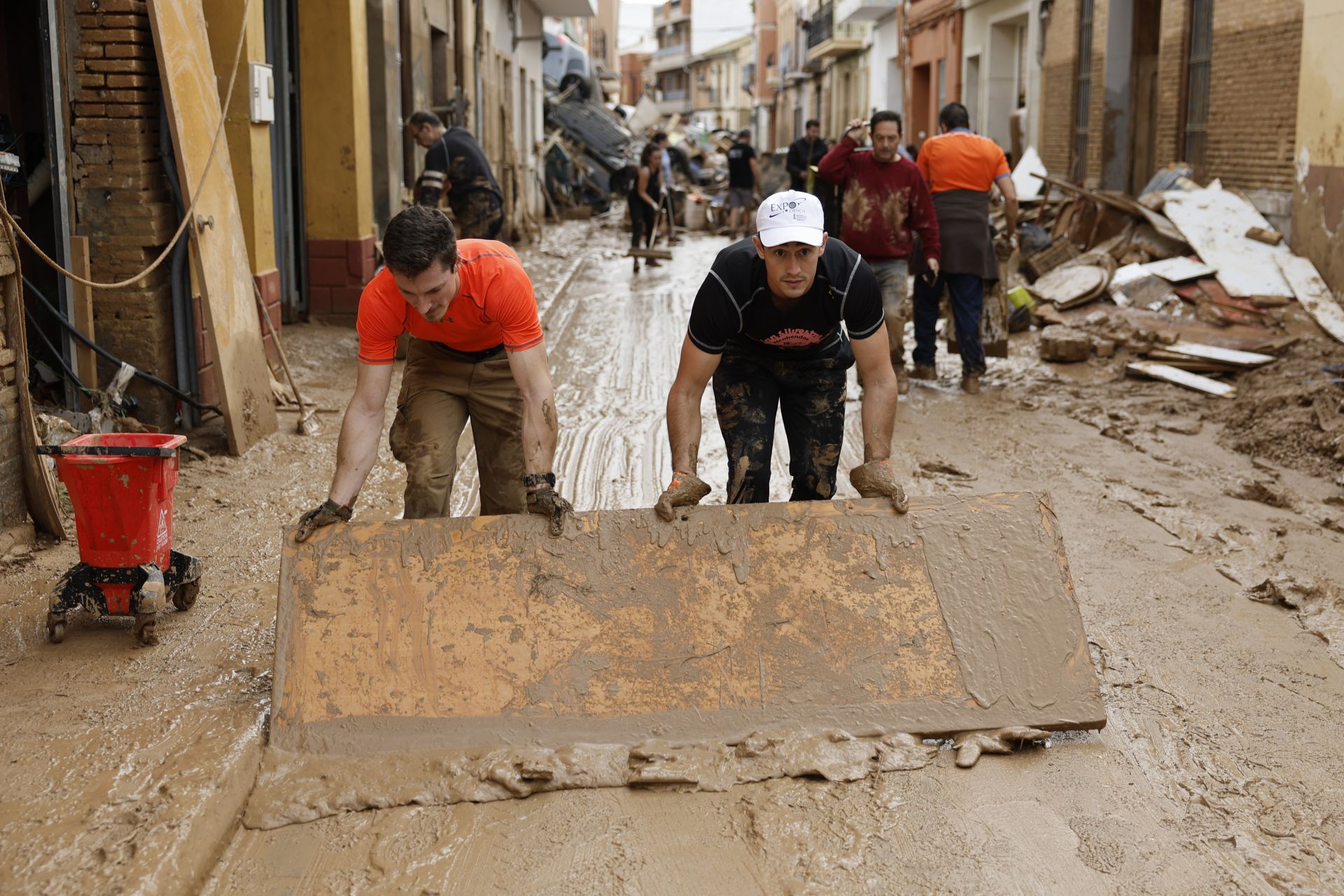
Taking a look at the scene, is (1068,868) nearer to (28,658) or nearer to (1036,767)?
(1036,767)

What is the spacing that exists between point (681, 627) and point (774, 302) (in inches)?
42.7

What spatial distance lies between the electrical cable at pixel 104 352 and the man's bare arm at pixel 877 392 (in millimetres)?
3736

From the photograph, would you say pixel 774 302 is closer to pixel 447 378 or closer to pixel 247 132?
pixel 447 378

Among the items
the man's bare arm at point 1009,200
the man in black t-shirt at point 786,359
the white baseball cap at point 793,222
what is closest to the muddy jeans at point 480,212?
the man's bare arm at point 1009,200

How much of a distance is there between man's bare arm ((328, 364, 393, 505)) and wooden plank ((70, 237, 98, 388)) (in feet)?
9.25

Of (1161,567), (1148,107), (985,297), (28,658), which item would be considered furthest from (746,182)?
(28,658)

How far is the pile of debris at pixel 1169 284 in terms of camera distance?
9.15m

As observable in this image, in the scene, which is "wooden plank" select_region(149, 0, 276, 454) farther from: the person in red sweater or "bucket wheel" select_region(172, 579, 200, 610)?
the person in red sweater

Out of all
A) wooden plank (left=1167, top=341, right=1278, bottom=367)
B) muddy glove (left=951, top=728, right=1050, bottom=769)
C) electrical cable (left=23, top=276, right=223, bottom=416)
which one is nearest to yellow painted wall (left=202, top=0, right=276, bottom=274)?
electrical cable (left=23, top=276, right=223, bottom=416)

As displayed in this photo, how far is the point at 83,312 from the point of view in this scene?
20.0 feet

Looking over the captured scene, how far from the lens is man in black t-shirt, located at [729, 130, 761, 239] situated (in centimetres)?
2045

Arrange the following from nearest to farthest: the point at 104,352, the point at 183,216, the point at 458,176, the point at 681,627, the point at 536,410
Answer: the point at 681,627, the point at 536,410, the point at 104,352, the point at 183,216, the point at 458,176

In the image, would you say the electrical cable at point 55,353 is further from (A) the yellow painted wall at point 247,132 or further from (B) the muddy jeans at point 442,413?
(B) the muddy jeans at point 442,413

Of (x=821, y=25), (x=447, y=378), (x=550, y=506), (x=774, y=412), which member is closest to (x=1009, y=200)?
(x=774, y=412)
